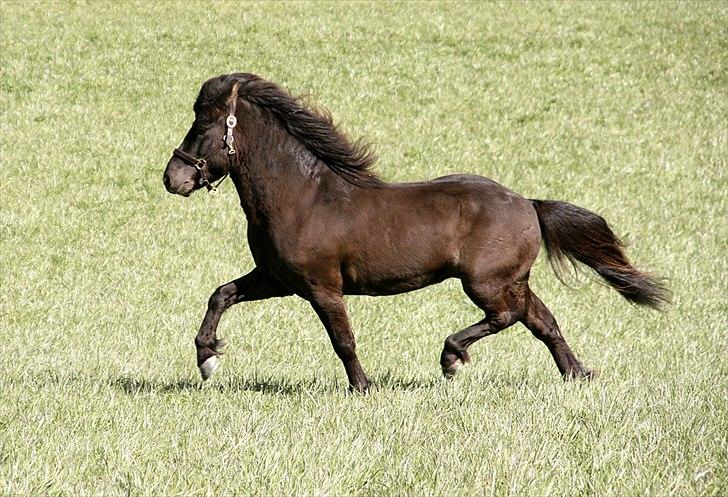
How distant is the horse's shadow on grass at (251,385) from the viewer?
23.2 ft

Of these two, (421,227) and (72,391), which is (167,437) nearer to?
(72,391)

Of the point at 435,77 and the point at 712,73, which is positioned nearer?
the point at 435,77

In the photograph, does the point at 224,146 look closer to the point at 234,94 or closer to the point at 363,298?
the point at 234,94

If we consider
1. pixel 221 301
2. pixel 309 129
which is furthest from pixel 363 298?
pixel 309 129

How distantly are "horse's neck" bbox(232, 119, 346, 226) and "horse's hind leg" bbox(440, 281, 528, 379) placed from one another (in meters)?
1.29

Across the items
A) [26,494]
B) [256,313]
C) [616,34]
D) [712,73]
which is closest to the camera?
[26,494]

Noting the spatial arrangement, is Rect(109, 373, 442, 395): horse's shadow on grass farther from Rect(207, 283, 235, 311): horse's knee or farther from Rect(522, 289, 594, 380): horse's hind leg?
Rect(522, 289, 594, 380): horse's hind leg

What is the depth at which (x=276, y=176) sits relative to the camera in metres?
7.18

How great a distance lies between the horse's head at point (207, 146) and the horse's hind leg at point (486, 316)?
202 centimetres

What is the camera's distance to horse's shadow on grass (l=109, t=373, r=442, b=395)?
7.09 metres

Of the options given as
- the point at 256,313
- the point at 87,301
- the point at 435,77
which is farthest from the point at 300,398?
the point at 435,77

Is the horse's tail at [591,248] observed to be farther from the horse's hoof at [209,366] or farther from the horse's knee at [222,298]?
the horse's hoof at [209,366]

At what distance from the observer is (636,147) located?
21.2 m

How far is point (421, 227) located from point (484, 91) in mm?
16382
